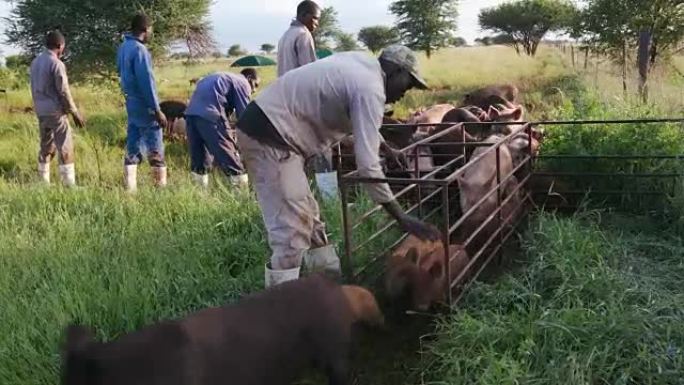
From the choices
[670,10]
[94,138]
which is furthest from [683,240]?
[670,10]

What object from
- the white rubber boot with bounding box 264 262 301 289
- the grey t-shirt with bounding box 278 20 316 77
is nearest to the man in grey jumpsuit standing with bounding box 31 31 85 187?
the grey t-shirt with bounding box 278 20 316 77

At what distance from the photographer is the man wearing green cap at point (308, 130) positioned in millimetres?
3553

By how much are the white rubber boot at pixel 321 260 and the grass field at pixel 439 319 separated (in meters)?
0.36

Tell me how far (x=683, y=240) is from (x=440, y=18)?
32.2m

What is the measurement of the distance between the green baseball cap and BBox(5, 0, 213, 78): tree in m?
14.1

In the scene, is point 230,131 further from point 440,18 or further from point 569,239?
point 440,18

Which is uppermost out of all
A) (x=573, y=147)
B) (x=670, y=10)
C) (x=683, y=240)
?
(x=670, y=10)

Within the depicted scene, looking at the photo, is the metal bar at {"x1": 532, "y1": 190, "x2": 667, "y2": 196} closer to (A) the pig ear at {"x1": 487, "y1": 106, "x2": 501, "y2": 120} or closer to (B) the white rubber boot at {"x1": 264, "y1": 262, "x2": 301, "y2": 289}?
(A) the pig ear at {"x1": 487, "y1": 106, "x2": 501, "y2": 120}

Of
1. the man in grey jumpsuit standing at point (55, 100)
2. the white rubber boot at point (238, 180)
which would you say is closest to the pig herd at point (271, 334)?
the white rubber boot at point (238, 180)

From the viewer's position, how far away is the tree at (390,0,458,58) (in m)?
35.6

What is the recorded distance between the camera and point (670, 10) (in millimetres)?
15844

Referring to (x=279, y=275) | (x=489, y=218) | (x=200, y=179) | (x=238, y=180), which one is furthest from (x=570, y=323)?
(x=200, y=179)

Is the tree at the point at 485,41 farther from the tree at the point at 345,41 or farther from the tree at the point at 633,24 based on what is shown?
the tree at the point at 633,24

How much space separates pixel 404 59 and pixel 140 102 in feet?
14.9
